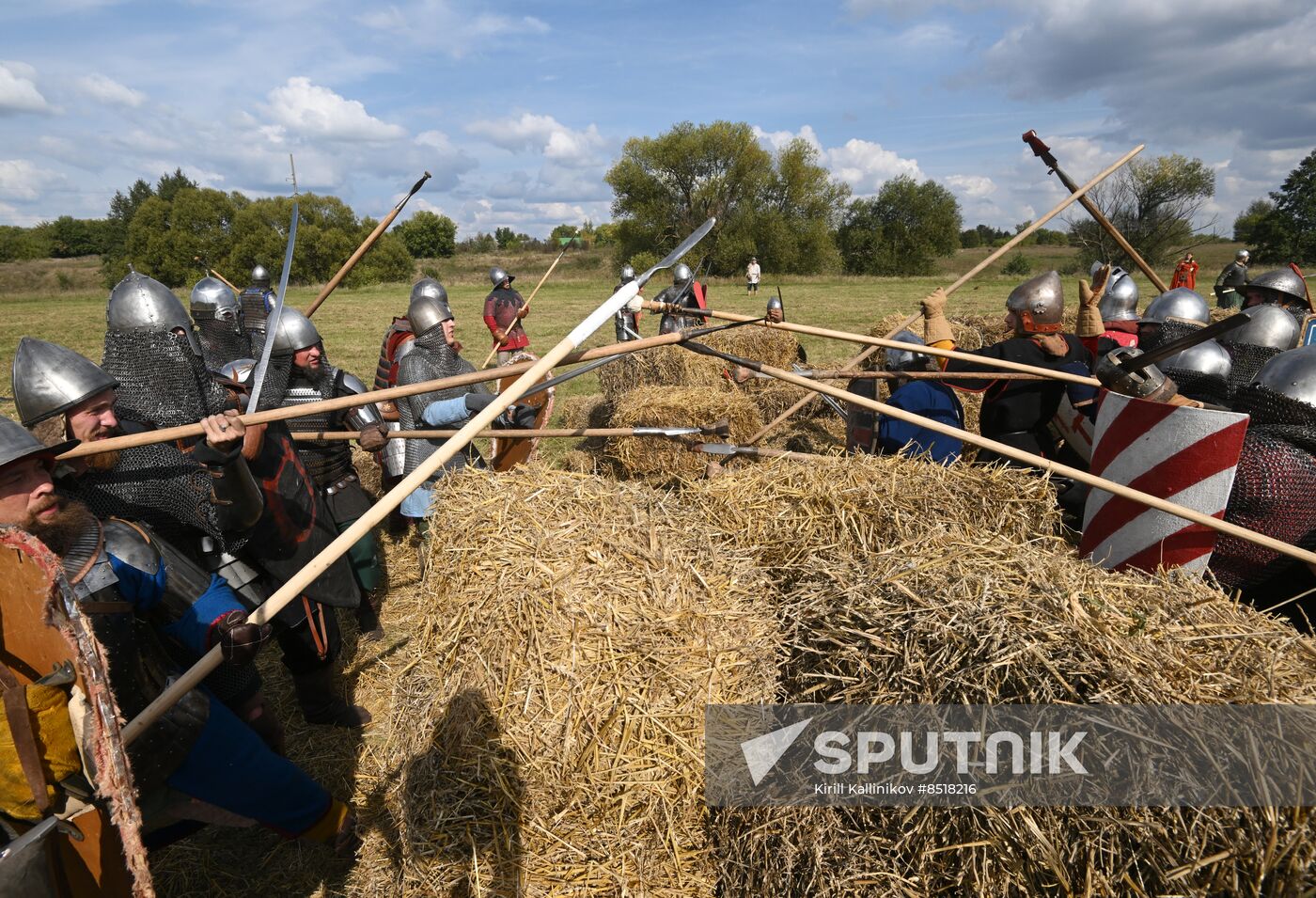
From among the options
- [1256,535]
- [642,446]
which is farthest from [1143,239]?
[1256,535]

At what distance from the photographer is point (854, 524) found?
295cm

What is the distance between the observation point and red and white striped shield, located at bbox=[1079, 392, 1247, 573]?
2379 millimetres

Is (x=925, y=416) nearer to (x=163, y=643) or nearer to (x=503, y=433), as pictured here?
(x=503, y=433)

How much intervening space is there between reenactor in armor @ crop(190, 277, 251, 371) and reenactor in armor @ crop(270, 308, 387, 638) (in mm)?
2048

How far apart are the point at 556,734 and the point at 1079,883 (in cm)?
149

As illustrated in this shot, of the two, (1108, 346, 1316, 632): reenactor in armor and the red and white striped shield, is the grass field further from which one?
(1108, 346, 1316, 632): reenactor in armor

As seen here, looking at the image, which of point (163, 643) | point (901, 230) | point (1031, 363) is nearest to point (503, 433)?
point (163, 643)

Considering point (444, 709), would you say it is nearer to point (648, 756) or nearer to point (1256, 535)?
point (648, 756)

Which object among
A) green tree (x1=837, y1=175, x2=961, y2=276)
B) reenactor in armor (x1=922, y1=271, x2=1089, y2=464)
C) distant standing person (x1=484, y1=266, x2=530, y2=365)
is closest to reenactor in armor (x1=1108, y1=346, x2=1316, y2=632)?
reenactor in armor (x1=922, y1=271, x2=1089, y2=464)

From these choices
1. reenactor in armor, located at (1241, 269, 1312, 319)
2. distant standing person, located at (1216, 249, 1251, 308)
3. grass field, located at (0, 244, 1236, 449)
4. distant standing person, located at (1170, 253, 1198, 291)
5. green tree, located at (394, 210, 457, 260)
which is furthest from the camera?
green tree, located at (394, 210, 457, 260)

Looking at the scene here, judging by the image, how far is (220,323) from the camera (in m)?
6.37

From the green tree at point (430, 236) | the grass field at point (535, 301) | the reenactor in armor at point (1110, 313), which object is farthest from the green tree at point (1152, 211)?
the green tree at point (430, 236)

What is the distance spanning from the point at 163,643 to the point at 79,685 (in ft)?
4.17

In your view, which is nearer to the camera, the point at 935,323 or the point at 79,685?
the point at 79,685
